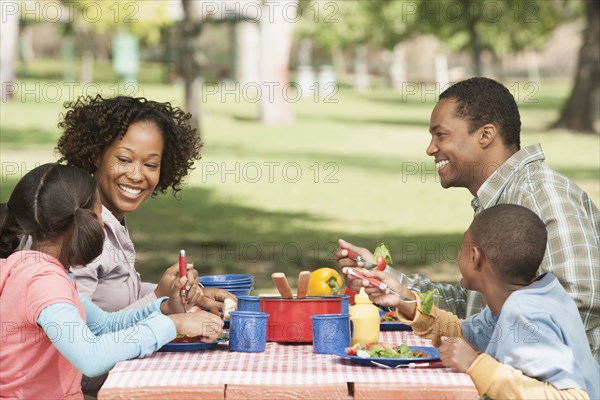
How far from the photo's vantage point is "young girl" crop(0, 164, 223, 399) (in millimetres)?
3520

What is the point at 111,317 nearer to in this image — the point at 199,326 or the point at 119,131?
the point at 199,326

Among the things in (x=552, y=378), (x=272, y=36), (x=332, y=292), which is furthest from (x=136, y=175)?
(x=272, y=36)

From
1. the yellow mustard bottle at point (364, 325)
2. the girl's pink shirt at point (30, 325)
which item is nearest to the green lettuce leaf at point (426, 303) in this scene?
the yellow mustard bottle at point (364, 325)

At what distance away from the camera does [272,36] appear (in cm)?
2962

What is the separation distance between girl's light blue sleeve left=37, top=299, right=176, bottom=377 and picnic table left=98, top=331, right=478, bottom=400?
48 mm

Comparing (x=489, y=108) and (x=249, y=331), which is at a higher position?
(x=489, y=108)

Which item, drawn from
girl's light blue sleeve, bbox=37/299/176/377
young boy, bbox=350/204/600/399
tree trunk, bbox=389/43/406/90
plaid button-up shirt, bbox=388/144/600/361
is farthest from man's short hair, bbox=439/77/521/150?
tree trunk, bbox=389/43/406/90

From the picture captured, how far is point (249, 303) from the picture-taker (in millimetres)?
4125

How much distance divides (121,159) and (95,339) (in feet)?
4.97

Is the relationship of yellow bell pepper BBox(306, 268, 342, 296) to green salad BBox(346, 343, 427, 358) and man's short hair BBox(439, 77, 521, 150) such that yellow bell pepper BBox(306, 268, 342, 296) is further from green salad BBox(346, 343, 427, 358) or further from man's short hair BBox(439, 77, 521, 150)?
man's short hair BBox(439, 77, 521, 150)

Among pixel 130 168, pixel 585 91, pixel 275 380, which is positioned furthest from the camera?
pixel 585 91

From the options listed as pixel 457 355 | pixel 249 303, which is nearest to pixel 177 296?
pixel 249 303

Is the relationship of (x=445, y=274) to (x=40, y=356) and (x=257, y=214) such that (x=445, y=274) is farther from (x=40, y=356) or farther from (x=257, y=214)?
(x=40, y=356)

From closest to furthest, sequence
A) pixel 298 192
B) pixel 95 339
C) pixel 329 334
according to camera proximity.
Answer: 1. pixel 95 339
2. pixel 329 334
3. pixel 298 192
